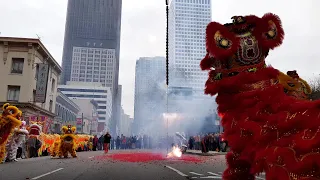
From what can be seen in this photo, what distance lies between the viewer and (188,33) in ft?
514

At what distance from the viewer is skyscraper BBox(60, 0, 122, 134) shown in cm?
17762

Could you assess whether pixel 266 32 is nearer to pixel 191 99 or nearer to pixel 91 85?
pixel 191 99

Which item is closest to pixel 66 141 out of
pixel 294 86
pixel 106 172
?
pixel 106 172

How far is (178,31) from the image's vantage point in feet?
516

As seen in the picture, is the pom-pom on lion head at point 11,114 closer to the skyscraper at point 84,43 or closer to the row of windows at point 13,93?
the row of windows at point 13,93

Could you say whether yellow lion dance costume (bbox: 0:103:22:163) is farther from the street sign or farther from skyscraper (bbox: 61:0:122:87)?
skyscraper (bbox: 61:0:122:87)

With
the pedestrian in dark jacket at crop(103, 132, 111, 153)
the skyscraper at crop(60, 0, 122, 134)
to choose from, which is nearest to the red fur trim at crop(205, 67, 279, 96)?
the pedestrian in dark jacket at crop(103, 132, 111, 153)

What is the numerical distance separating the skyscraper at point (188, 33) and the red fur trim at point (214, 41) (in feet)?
424

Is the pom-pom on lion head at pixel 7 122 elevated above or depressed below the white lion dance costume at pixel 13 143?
above

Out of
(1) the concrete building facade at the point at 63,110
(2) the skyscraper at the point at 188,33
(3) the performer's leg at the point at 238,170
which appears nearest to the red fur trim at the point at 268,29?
(3) the performer's leg at the point at 238,170

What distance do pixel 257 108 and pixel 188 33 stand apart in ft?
514

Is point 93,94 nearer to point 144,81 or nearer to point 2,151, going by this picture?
point 144,81

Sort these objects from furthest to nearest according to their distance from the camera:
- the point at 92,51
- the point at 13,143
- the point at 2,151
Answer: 1. the point at 92,51
2. the point at 13,143
3. the point at 2,151

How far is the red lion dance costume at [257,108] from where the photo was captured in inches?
116
